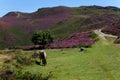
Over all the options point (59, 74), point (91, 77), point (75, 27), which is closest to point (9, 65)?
point (59, 74)

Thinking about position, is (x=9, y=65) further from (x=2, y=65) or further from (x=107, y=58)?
(x=107, y=58)

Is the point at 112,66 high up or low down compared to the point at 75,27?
up

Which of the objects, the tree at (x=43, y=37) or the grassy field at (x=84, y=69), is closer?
the grassy field at (x=84, y=69)

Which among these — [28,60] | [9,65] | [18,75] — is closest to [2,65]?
[9,65]

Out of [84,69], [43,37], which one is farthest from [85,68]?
[43,37]

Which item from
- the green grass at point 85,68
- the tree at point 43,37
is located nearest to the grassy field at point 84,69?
the green grass at point 85,68

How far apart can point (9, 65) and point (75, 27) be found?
8759 centimetres

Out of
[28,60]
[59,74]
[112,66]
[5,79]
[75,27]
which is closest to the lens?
[5,79]

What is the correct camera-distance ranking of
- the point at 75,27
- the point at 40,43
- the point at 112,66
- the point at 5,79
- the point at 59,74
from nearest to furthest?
the point at 5,79 < the point at 59,74 < the point at 112,66 < the point at 40,43 < the point at 75,27

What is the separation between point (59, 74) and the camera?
1277 inches

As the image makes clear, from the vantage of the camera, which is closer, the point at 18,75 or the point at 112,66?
the point at 18,75

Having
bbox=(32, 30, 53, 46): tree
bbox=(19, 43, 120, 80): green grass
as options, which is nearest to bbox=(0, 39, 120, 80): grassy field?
bbox=(19, 43, 120, 80): green grass

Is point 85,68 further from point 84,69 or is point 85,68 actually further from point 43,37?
point 43,37

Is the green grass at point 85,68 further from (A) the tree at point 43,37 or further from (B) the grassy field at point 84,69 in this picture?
(A) the tree at point 43,37
